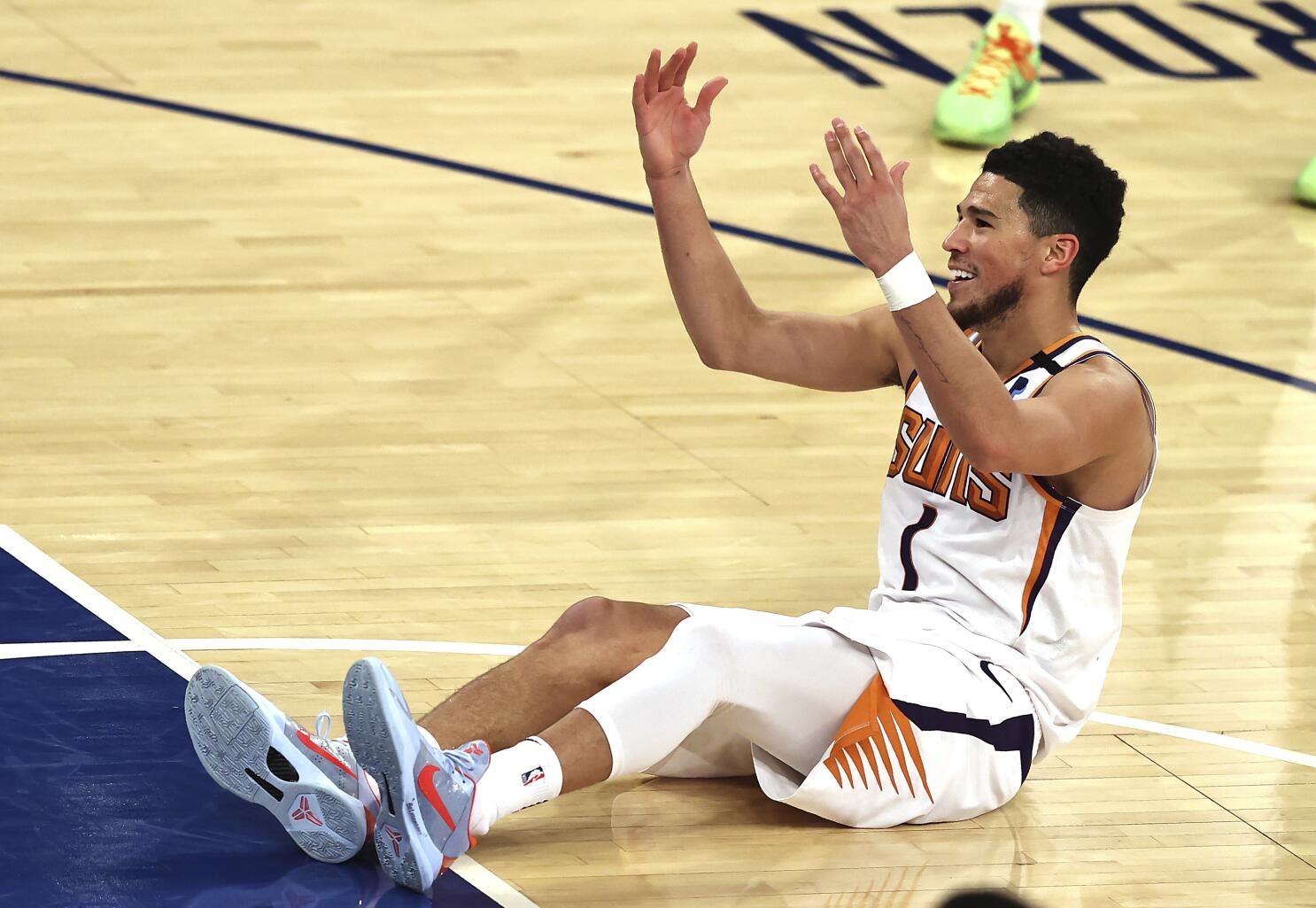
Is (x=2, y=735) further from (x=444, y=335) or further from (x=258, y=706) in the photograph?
(x=444, y=335)

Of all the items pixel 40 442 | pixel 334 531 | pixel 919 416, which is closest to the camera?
pixel 919 416

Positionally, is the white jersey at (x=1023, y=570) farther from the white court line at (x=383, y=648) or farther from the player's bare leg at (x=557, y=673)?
the white court line at (x=383, y=648)

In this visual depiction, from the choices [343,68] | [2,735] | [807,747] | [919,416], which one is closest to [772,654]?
[807,747]

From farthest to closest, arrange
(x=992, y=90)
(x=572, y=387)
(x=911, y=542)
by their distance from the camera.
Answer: (x=992, y=90) < (x=572, y=387) < (x=911, y=542)

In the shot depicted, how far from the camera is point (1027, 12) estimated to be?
31.0 ft

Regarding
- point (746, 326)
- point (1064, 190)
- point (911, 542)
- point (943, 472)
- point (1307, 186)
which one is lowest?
point (1307, 186)

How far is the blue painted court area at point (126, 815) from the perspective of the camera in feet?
11.6

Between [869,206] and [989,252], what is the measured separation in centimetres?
43

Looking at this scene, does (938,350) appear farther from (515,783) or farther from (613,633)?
(515,783)

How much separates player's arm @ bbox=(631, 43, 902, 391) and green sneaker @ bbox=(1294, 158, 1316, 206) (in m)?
4.68

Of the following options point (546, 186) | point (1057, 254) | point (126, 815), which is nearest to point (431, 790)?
point (126, 815)

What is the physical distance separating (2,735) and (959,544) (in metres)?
1.76

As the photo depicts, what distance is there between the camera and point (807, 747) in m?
3.86

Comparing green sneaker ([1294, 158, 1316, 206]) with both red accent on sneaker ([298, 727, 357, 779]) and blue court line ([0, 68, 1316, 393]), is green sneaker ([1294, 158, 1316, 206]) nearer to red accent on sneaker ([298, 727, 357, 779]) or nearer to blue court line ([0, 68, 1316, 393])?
blue court line ([0, 68, 1316, 393])
